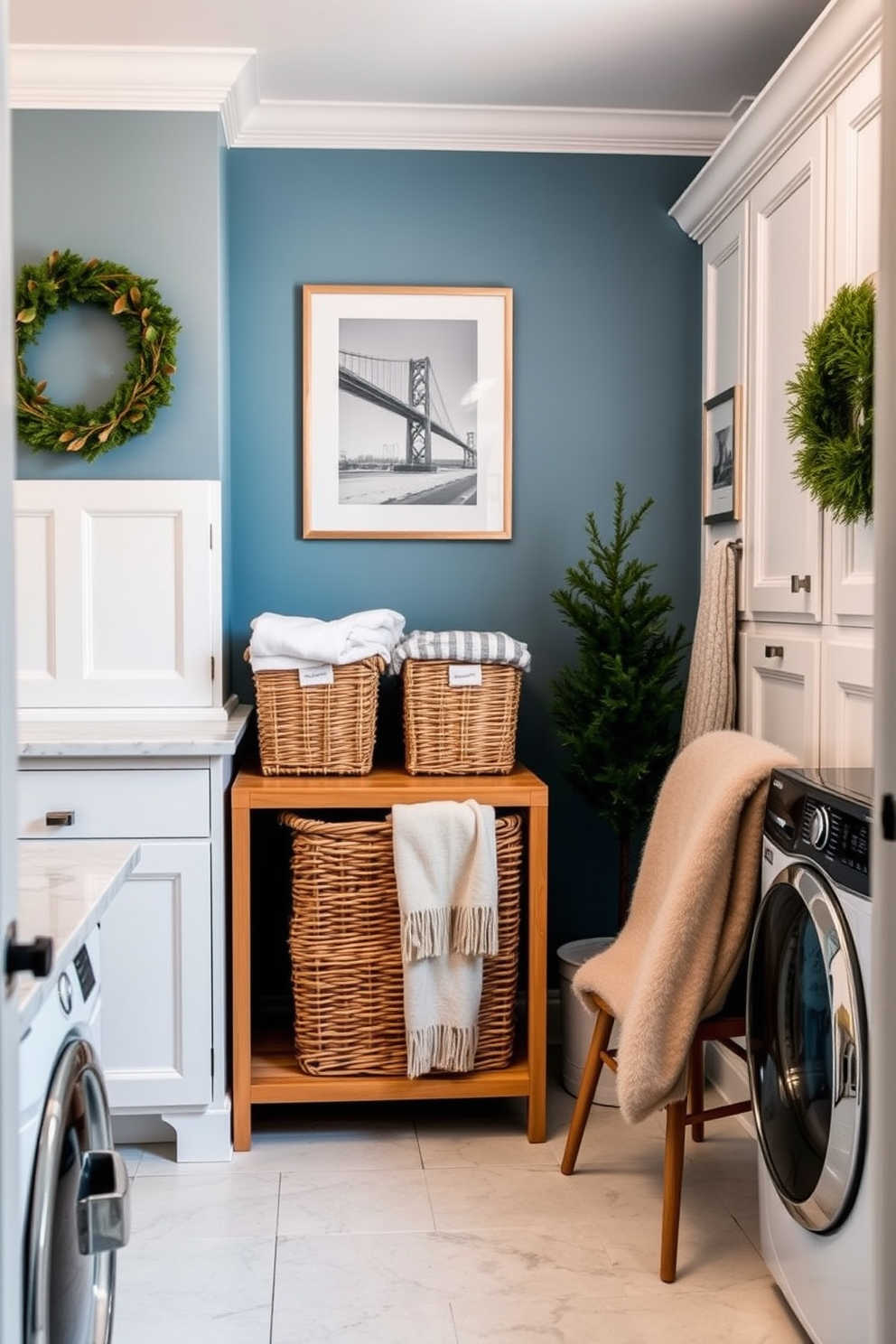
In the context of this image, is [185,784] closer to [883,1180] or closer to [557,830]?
[557,830]

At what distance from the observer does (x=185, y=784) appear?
8.59ft

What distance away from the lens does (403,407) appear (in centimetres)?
322

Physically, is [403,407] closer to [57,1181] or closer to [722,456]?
[722,456]

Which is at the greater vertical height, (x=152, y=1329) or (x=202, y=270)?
(x=202, y=270)

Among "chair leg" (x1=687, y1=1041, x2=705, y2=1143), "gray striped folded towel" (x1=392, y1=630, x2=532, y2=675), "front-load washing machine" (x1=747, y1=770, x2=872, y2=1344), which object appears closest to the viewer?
"front-load washing machine" (x1=747, y1=770, x2=872, y2=1344)

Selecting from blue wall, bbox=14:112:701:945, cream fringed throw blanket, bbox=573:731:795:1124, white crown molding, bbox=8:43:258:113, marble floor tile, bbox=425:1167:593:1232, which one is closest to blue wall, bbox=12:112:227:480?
white crown molding, bbox=8:43:258:113

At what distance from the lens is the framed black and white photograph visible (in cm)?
321

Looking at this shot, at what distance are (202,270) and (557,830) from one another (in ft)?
5.53

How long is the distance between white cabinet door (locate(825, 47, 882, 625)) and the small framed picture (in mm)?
Result: 617

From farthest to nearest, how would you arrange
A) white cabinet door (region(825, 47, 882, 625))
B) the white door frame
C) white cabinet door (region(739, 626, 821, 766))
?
white cabinet door (region(739, 626, 821, 766)) < white cabinet door (region(825, 47, 882, 625)) < the white door frame

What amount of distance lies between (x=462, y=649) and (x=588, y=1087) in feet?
3.21

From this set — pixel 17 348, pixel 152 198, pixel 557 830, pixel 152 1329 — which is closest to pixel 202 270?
pixel 152 198

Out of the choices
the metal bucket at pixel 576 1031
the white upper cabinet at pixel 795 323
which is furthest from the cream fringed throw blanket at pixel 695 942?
the metal bucket at pixel 576 1031

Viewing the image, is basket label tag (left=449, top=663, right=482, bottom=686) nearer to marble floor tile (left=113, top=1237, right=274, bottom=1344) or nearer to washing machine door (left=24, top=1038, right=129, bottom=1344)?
marble floor tile (left=113, top=1237, right=274, bottom=1344)
